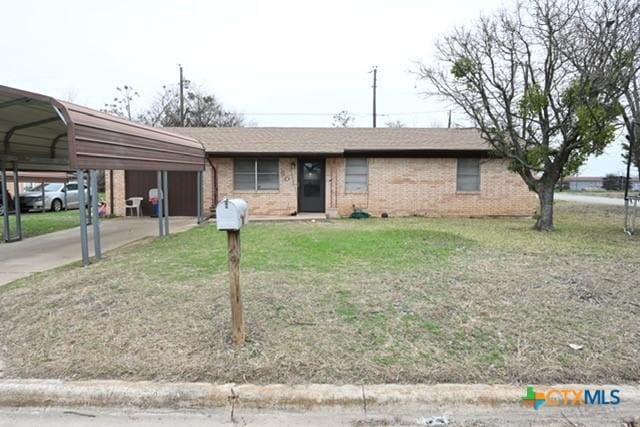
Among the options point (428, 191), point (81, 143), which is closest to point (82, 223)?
point (81, 143)

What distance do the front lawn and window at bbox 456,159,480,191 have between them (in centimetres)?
776

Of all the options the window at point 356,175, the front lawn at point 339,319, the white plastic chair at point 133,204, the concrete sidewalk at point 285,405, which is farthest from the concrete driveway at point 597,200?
the concrete sidewalk at point 285,405

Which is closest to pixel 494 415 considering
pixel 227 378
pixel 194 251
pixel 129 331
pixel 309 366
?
pixel 309 366

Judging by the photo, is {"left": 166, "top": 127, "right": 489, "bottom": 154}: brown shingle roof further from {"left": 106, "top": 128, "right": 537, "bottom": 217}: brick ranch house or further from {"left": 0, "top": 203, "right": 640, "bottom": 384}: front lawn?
{"left": 0, "top": 203, "right": 640, "bottom": 384}: front lawn

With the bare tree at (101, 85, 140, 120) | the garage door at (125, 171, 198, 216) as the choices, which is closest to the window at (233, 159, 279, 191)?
the garage door at (125, 171, 198, 216)

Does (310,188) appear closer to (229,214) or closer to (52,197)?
(229,214)

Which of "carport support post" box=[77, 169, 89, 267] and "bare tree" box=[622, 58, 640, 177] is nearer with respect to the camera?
"carport support post" box=[77, 169, 89, 267]

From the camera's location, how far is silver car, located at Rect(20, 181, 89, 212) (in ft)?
58.5

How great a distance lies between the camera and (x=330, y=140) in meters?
15.4

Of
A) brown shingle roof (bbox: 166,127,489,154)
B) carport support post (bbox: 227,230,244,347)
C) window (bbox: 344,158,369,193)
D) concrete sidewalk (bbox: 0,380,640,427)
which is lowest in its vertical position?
concrete sidewalk (bbox: 0,380,640,427)

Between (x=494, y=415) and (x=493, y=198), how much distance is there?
13.3 m

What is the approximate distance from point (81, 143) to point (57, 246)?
155 inches

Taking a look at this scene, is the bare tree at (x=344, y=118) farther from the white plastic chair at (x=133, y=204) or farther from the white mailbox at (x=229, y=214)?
the white mailbox at (x=229, y=214)

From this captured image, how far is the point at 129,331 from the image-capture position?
3.59 meters
